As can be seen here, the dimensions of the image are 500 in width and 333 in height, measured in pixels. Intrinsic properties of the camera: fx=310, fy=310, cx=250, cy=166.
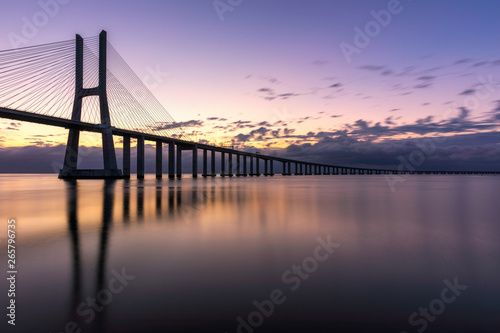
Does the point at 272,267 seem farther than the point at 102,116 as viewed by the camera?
No

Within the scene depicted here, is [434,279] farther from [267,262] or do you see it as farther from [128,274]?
[128,274]

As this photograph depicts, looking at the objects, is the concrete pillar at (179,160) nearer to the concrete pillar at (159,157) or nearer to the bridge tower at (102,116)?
the concrete pillar at (159,157)

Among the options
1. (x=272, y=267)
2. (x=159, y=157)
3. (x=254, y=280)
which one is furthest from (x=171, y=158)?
(x=254, y=280)

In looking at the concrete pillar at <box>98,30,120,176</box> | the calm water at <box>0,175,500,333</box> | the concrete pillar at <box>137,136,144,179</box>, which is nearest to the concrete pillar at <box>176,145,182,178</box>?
the concrete pillar at <box>137,136,144,179</box>

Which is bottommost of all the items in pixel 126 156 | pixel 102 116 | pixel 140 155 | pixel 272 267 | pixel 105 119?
pixel 272 267

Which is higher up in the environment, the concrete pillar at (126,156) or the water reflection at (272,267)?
the concrete pillar at (126,156)

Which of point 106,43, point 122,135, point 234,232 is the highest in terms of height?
point 106,43

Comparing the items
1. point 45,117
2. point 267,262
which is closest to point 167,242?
point 267,262

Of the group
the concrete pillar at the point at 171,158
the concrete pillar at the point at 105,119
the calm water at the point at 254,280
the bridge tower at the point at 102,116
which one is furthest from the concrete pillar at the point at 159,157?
the calm water at the point at 254,280

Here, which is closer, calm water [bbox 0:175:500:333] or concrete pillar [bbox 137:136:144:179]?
calm water [bbox 0:175:500:333]

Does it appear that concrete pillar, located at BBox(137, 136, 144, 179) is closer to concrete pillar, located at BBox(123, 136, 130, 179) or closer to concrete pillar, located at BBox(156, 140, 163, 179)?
concrete pillar, located at BBox(123, 136, 130, 179)

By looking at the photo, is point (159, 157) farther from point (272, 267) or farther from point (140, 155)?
point (272, 267)
